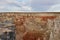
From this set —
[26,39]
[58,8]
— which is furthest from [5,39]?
[58,8]

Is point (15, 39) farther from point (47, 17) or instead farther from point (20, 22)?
point (47, 17)

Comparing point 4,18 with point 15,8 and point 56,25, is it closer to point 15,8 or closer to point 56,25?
point 15,8

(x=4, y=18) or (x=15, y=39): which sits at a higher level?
(x=4, y=18)

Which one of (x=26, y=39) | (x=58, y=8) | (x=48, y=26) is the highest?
(x=58, y=8)

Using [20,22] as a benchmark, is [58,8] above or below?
above

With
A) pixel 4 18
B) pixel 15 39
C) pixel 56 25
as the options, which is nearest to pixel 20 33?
pixel 15 39
